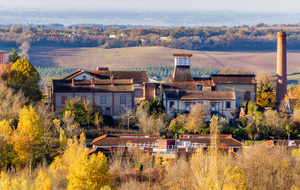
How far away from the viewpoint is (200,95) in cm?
4734

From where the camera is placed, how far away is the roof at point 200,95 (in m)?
46.9

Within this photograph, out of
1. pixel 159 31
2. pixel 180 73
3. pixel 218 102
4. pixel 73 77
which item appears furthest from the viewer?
pixel 159 31

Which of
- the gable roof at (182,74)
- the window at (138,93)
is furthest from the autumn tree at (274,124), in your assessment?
the gable roof at (182,74)

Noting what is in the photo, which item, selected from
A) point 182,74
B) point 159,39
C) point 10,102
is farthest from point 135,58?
point 10,102

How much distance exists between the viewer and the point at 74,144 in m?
35.5

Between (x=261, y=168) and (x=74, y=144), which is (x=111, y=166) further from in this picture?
(x=261, y=168)

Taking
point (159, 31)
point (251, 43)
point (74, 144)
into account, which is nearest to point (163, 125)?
point (74, 144)

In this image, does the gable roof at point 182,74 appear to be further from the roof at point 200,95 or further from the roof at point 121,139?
the roof at point 121,139

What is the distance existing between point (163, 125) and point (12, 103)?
1107cm

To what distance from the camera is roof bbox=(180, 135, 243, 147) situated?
130 feet

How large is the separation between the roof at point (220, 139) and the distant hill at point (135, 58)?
5473 centimetres

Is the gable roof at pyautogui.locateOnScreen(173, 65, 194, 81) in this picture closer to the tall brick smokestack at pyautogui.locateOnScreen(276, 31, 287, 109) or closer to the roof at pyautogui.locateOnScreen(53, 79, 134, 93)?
the roof at pyautogui.locateOnScreen(53, 79, 134, 93)

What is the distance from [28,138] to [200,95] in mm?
16121

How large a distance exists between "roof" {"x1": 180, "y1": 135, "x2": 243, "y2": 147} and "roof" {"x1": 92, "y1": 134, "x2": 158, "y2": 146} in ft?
7.71
